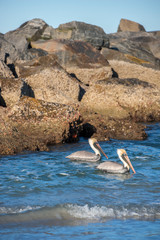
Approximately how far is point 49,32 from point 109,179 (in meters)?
25.3

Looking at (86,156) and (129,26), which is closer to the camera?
(86,156)

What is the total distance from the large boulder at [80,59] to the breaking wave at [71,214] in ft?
50.9

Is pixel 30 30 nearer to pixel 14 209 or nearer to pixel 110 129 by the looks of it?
pixel 110 129

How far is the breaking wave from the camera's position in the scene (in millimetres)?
6406

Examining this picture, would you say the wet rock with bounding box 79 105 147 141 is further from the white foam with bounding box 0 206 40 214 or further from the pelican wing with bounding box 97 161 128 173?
the white foam with bounding box 0 206 40 214

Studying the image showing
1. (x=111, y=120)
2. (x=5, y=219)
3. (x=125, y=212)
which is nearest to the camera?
(x=5, y=219)

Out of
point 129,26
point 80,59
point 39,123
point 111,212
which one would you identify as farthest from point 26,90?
point 129,26

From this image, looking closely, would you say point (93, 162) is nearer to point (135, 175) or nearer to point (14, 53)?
point (135, 175)

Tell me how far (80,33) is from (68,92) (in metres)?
14.3

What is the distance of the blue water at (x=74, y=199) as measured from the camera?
596 cm

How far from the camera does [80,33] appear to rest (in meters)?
30.7

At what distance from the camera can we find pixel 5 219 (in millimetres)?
6359

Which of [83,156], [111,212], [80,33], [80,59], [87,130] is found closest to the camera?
[111,212]

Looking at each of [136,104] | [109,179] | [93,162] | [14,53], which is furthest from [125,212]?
[14,53]
